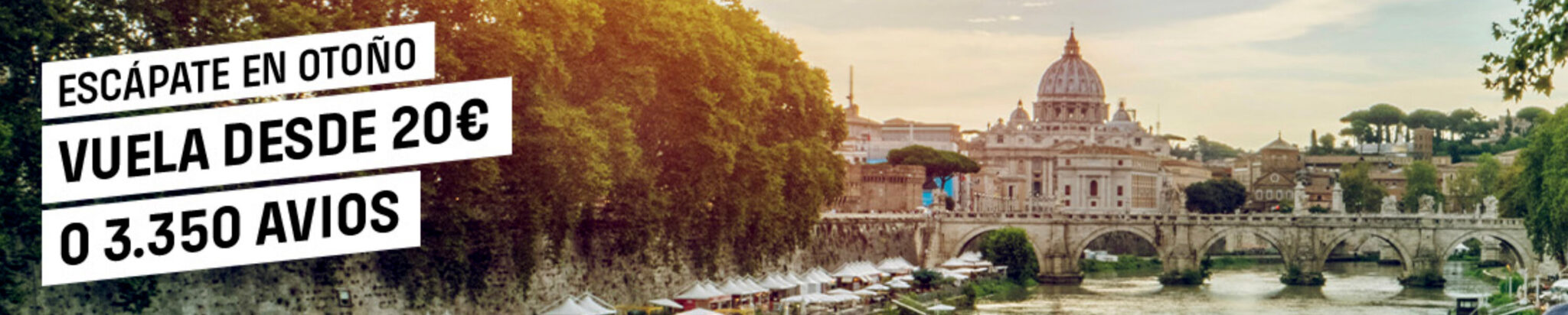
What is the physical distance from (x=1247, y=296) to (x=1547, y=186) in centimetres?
1195

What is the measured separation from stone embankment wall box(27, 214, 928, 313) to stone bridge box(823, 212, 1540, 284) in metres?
33.5

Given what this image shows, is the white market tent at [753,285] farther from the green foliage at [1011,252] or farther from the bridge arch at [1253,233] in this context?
the bridge arch at [1253,233]

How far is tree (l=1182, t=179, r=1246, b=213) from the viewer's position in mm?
150750

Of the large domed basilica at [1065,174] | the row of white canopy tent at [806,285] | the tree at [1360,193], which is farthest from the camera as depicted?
the large domed basilica at [1065,174]

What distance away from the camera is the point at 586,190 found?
124 feet

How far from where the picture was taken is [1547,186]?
67188mm

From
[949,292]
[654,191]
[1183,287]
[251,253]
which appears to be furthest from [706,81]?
[1183,287]

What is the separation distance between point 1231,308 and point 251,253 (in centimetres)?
4468

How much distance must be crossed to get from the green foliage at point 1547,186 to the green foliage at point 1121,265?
24110 millimetres

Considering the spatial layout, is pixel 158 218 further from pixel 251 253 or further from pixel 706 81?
pixel 706 81

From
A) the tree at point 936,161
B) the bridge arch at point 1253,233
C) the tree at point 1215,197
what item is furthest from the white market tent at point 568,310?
the tree at point 1215,197

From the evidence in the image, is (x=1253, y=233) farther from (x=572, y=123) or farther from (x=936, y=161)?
(x=572, y=123)

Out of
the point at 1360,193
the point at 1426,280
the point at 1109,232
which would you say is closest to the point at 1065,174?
the point at 1360,193

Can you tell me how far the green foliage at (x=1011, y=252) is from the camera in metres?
83.3
